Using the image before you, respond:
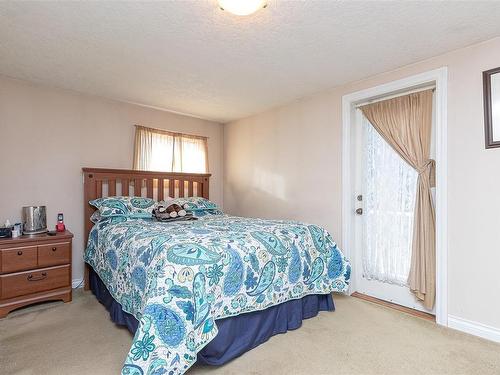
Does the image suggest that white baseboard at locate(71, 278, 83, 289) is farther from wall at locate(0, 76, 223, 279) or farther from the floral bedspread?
the floral bedspread

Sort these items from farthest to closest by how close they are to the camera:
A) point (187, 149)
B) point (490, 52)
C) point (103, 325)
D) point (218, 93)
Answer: point (187, 149)
point (218, 93)
point (103, 325)
point (490, 52)

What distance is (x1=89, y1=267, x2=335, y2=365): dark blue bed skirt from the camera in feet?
6.10

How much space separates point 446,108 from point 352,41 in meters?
1.00

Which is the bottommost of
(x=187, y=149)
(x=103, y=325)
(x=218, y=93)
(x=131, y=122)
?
(x=103, y=325)

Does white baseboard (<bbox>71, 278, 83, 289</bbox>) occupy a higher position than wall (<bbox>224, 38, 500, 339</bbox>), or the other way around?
wall (<bbox>224, 38, 500, 339</bbox>)

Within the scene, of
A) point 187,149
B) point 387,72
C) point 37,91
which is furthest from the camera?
point 187,149

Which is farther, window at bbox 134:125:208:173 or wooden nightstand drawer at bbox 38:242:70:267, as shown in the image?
window at bbox 134:125:208:173

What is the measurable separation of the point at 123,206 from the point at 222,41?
204 cm

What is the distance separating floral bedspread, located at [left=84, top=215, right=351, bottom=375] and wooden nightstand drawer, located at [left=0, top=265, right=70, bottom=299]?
15.9 inches

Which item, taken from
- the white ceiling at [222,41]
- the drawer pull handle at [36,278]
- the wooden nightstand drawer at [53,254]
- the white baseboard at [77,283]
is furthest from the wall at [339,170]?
the drawer pull handle at [36,278]

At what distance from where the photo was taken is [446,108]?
94.7 inches

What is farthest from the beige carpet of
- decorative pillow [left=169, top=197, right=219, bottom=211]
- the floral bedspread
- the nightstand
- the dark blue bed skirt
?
decorative pillow [left=169, top=197, right=219, bottom=211]

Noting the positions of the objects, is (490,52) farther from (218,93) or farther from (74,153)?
(74,153)

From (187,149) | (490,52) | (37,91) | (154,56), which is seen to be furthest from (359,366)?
(37,91)
